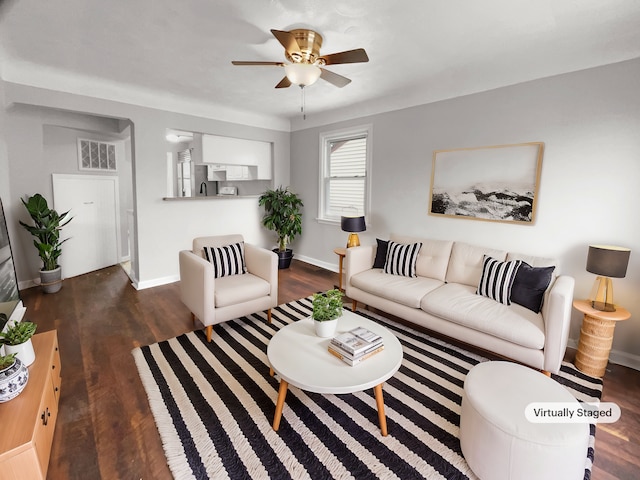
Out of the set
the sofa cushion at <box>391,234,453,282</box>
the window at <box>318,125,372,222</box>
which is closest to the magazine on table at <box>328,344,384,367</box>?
the sofa cushion at <box>391,234,453,282</box>

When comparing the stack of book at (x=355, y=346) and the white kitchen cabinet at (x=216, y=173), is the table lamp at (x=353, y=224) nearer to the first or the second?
the stack of book at (x=355, y=346)

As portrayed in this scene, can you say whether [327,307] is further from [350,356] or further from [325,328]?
[350,356]

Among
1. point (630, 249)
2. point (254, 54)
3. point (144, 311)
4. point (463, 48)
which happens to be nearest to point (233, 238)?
point (144, 311)

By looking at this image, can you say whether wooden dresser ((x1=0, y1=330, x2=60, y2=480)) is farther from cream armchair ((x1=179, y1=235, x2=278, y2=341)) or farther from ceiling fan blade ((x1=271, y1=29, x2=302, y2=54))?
ceiling fan blade ((x1=271, y1=29, x2=302, y2=54))

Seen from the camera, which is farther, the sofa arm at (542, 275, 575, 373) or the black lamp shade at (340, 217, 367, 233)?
the black lamp shade at (340, 217, 367, 233)

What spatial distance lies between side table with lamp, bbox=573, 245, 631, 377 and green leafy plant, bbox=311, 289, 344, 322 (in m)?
1.91

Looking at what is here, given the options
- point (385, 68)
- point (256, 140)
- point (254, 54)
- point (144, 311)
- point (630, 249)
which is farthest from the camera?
point (256, 140)

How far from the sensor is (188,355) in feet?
8.30

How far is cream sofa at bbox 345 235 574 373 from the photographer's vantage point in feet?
7.06

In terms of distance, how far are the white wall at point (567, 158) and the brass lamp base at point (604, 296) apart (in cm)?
24

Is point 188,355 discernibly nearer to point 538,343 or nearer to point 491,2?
point 538,343

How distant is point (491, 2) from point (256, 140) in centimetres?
386

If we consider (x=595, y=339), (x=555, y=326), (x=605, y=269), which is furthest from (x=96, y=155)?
(x=595, y=339)

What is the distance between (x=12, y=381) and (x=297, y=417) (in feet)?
4.87
